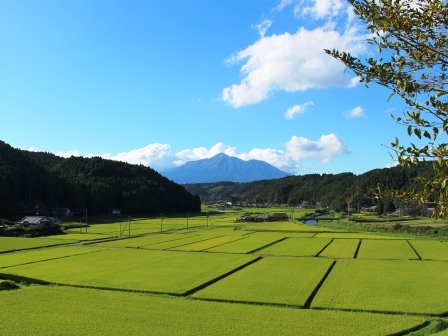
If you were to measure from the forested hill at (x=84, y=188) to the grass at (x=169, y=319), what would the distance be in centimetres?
6495

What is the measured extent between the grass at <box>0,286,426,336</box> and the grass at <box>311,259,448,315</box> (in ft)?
4.32

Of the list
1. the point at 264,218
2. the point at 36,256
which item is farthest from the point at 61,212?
the point at 36,256

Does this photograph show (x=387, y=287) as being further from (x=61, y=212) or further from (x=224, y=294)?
(x=61, y=212)

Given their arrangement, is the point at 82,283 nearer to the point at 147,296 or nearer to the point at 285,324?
the point at 147,296

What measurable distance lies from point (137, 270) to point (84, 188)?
79.9 meters

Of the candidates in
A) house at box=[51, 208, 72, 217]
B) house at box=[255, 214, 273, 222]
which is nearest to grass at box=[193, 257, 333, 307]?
house at box=[255, 214, 273, 222]

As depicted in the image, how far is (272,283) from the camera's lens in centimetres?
1736

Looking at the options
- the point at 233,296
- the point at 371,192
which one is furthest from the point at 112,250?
the point at 371,192

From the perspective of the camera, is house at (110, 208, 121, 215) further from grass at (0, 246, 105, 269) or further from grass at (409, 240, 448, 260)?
grass at (409, 240, 448, 260)

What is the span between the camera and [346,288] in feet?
53.6

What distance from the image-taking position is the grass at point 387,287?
13.7 metres

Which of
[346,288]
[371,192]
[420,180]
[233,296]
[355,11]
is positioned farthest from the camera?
[346,288]

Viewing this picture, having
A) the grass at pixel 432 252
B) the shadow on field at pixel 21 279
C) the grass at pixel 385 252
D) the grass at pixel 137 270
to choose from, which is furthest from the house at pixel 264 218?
the shadow on field at pixel 21 279

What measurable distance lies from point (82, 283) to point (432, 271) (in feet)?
56.4
